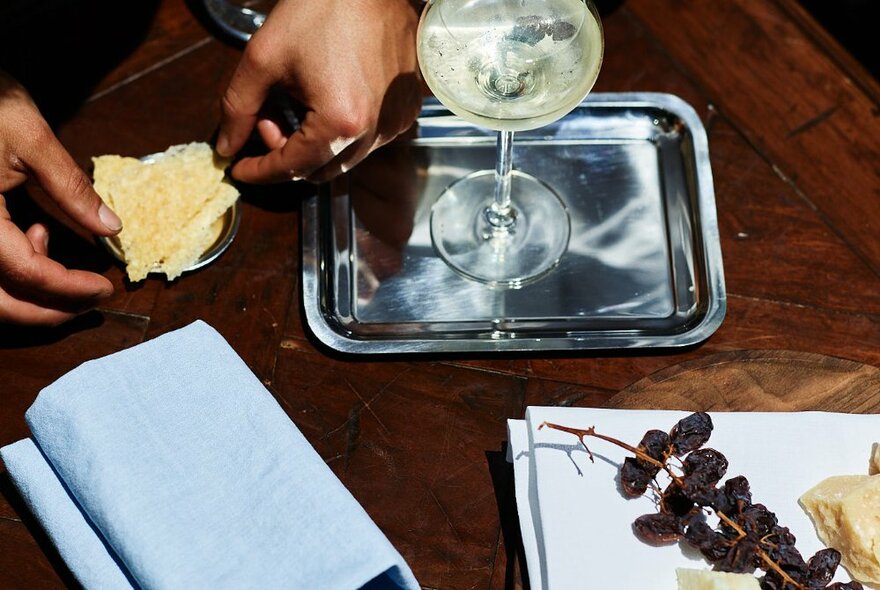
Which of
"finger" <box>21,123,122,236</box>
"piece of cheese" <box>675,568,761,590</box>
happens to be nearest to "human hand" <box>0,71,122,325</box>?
"finger" <box>21,123,122,236</box>

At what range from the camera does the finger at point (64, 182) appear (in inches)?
32.9

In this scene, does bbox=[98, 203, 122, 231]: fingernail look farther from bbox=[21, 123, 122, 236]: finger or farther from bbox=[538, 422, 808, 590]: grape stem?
bbox=[538, 422, 808, 590]: grape stem

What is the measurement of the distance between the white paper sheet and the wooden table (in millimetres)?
34

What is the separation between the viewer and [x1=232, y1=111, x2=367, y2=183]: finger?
0.86m

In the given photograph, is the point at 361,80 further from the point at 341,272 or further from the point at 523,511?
the point at 523,511

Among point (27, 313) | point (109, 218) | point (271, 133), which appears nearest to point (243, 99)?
point (271, 133)

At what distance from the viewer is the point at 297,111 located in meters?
0.97

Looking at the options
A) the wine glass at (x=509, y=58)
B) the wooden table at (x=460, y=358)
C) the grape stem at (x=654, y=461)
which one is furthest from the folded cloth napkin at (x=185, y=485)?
the wine glass at (x=509, y=58)

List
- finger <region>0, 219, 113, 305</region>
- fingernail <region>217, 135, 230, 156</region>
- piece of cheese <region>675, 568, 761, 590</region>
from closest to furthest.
Result: piece of cheese <region>675, 568, 761, 590</region> → finger <region>0, 219, 113, 305</region> → fingernail <region>217, 135, 230, 156</region>

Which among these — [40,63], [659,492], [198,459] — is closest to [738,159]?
[659,492]

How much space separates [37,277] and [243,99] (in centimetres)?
24

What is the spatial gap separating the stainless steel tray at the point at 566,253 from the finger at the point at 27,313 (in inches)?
8.6

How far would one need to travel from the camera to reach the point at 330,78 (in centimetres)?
85

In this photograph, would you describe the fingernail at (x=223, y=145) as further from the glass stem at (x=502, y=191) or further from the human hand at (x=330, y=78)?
the glass stem at (x=502, y=191)
